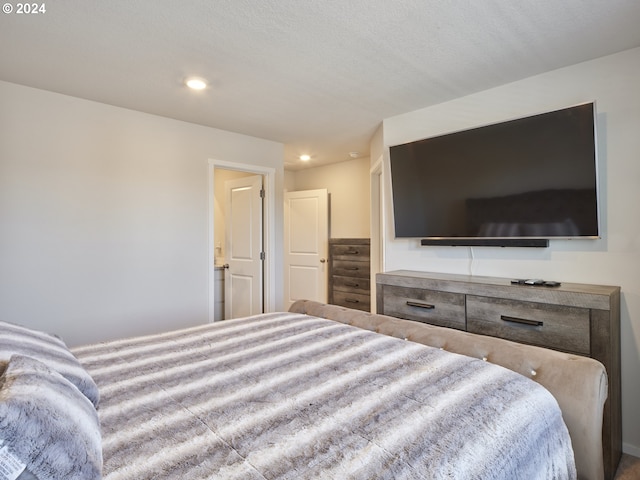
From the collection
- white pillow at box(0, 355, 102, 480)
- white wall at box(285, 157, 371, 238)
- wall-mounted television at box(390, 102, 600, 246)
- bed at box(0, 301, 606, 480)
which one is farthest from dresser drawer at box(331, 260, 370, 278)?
white pillow at box(0, 355, 102, 480)

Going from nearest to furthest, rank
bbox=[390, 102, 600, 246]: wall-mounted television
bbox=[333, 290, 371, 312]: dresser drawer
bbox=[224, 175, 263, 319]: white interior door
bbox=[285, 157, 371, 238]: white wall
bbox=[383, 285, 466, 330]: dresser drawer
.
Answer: bbox=[390, 102, 600, 246]: wall-mounted television < bbox=[383, 285, 466, 330]: dresser drawer < bbox=[224, 175, 263, 319]: white interior door < bbox=[333, 290, 371, 312]: dresser drawer < bbox=[285, 157, 371, 238]: white wall

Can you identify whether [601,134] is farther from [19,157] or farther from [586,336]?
[19,157]

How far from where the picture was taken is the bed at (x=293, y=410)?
0.73 metres

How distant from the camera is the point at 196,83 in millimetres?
2525

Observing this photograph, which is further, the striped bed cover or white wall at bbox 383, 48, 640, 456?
white wall at bbox 383, 48, 640, 456

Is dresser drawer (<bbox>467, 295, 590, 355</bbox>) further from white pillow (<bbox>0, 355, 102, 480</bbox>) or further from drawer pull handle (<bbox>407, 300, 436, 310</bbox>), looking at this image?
white pillow (<bbox>0, 355, 102, 480</bbox>)

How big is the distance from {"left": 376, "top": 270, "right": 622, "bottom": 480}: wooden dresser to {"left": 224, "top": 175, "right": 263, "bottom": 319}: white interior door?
210 centimetres

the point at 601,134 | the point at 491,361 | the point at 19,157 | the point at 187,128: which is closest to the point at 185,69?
the point at 187,128

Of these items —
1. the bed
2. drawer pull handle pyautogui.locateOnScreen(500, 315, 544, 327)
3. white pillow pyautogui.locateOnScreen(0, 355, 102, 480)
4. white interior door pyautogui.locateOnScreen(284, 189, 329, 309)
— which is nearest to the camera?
white pillow pyautogui.locateOnScreen(0, 355, 102, 480)

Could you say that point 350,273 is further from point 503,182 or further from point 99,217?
point 99,217

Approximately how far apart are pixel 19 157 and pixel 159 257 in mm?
1244

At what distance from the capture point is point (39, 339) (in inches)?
47.8

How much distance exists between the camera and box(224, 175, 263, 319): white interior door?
4125 millimetres

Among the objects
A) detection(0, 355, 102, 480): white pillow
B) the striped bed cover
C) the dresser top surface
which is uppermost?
the dresser top surface
